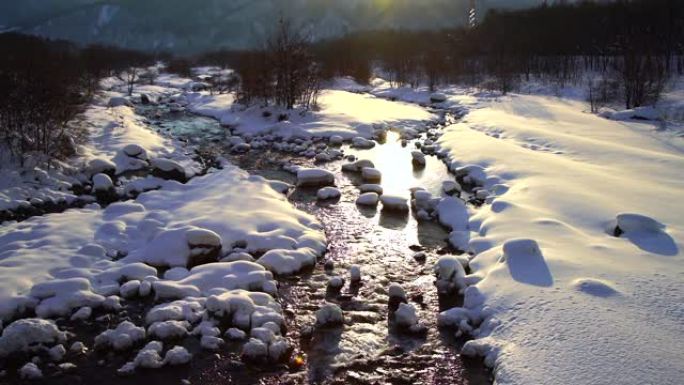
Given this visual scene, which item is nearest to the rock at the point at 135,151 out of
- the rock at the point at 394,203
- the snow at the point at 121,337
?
the rock at the point at 394,203

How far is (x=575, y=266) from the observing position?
7.30 m

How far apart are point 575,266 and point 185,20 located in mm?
175884

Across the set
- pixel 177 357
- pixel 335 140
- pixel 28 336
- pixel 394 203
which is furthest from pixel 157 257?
pixel 335 140

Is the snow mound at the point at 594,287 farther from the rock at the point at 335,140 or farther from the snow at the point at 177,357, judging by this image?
the rock at the point at 335,140

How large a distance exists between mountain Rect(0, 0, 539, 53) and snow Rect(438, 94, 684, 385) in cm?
12644

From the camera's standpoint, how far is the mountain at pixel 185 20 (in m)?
143

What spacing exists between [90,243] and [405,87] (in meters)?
34.0

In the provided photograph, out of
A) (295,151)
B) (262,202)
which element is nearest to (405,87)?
(295,151)

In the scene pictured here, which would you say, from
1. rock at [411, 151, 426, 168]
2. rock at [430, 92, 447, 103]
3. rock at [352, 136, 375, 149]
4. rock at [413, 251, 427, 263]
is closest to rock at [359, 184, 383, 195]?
rock at [411, 151, 426, 168]

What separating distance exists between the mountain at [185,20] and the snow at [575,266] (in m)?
126

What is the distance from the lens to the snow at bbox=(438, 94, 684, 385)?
17.9ft

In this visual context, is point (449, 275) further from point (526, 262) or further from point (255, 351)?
point (255, 351)

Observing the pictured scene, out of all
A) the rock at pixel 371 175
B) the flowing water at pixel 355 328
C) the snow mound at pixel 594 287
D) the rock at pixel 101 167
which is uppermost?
the rock at pixel 101 167

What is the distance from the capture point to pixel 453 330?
6.71 m
